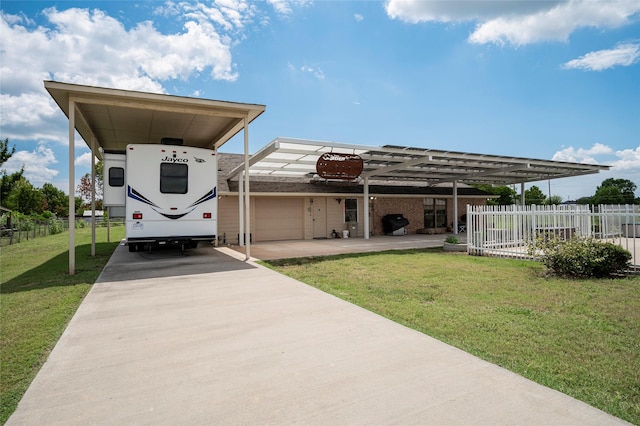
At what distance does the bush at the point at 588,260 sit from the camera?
7.53 meters

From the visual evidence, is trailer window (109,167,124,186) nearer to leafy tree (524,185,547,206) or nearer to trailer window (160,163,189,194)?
trailer window (160,163,189,194)

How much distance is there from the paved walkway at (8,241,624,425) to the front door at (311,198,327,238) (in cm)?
1342

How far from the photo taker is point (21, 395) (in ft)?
9.22

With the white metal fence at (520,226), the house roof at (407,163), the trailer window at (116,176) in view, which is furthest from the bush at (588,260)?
the trailer window at (116,176)

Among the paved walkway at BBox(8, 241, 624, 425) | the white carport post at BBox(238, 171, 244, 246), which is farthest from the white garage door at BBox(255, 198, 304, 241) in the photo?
the paved walkway at BBox(8, 241, 624, 425)

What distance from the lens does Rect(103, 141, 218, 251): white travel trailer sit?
31.4 feet

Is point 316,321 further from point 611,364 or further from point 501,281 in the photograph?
point 501,281

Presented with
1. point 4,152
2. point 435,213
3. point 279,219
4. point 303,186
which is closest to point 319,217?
point 303,186

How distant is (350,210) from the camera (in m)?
19.8

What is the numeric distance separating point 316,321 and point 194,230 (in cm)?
677

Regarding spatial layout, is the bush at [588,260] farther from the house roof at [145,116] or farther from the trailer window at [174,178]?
the trailer window at [174,178]

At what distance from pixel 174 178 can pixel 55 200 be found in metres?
69.6

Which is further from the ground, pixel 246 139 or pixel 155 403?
pixel 246 139

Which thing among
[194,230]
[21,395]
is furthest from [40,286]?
[21,395]
